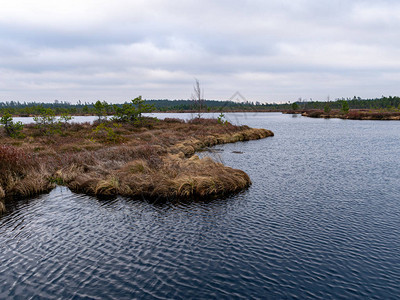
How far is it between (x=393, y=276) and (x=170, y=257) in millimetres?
8424

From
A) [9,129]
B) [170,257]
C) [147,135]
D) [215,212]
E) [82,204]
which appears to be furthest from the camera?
[147,135]

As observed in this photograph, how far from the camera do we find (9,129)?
36344mm

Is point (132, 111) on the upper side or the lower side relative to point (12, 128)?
upper

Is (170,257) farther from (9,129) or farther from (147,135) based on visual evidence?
(9,129)

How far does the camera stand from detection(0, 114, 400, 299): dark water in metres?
8.99

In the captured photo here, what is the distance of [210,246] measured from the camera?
11.8 meters

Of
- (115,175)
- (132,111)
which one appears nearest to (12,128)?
(132,111)

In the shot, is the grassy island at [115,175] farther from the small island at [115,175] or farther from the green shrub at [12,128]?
the green shrub at [12,128]

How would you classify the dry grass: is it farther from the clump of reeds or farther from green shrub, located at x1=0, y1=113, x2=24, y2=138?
green shrub, located at x1=0, y1=113, x2=24, y2=138

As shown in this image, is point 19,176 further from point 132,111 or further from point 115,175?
point 132,111

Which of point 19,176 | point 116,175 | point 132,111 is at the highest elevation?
point 132,111

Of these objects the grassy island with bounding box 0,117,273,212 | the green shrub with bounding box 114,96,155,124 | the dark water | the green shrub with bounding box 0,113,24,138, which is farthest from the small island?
the green shrub with bounding box 114,96,155,124

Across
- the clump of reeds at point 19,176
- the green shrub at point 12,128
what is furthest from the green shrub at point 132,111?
the clump of reeds at point 19,176

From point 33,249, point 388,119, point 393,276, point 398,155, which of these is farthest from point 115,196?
point 388,119
